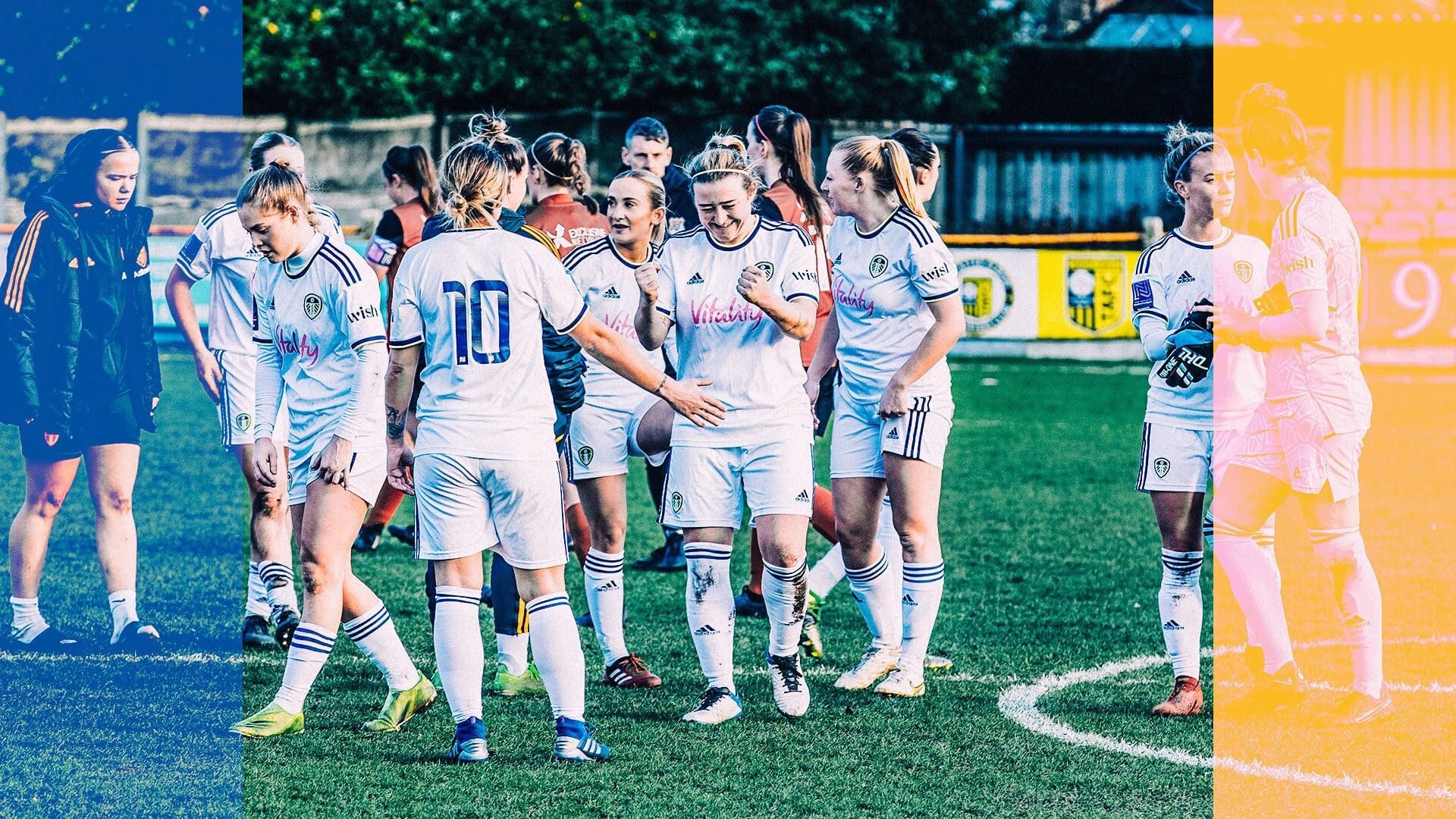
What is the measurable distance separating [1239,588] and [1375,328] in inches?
574

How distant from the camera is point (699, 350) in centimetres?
600

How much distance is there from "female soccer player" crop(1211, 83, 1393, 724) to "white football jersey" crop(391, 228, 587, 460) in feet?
7.76

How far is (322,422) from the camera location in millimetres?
5758

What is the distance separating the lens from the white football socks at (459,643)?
5297 mm

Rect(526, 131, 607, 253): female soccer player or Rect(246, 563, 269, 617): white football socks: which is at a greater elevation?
Rect(526, 131, 607, 253): female soccer player

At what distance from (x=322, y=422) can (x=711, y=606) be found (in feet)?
4.82

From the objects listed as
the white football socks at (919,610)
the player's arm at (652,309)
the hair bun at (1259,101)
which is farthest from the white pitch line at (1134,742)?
the hair bun at (1259,101)

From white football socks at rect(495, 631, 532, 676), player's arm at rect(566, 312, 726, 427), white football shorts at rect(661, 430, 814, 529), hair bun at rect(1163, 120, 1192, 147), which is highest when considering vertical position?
hair bun at rect(1163, 120, 1192, 147)

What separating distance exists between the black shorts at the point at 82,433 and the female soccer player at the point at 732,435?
2.51 metres

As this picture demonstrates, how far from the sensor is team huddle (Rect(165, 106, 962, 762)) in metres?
5.24

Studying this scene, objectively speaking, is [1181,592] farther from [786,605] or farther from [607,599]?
[607,599]

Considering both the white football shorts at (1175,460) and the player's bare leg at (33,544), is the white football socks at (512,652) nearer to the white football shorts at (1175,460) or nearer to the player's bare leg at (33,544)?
the player's bare leg at (33,544)

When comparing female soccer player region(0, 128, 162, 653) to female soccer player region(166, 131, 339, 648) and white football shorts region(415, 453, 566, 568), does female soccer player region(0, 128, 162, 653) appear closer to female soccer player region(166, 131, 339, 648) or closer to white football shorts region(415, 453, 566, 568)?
female soccer player region(166, 131, 339, 648)

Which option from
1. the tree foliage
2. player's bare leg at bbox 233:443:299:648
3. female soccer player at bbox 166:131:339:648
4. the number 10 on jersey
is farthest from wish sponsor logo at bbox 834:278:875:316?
the tree foliage
